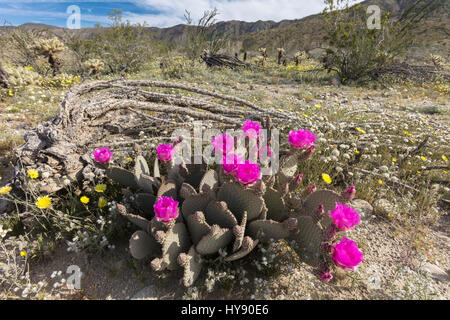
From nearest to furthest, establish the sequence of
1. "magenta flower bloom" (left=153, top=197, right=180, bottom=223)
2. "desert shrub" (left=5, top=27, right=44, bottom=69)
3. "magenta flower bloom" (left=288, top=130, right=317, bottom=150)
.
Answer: "magenta flower bloom" (left=153, top=197, right=180, bottom=223)
"magenta flower bloom" (left=288, top=130, right=317, bottom=150)
"desert shrub" (left=5, top=27, right=44, bottom=69)

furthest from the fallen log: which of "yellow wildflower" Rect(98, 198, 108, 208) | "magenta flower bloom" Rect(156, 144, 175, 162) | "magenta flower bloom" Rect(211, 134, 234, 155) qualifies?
"magenta flower bloom" Rect(211, 134, 234, 155)

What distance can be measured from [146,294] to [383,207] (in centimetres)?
230

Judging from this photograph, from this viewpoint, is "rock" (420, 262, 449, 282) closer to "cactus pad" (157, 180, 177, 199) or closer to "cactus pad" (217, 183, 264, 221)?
"cactus pad" (217, 183, 264, 221)

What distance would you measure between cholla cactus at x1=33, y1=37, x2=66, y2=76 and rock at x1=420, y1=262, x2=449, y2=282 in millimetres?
9666

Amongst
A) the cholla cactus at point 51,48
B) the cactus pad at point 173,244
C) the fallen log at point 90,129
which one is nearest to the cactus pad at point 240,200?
the cactus pad at point 173,244

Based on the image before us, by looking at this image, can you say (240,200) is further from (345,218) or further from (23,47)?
(23,47)

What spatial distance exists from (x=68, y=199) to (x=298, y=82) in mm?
8559

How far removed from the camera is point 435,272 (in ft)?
5.77

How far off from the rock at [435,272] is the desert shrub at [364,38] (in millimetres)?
8490

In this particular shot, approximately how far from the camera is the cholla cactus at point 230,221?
1.36 m

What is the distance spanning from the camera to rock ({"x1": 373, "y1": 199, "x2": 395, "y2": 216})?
7.45 ft
